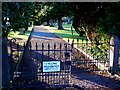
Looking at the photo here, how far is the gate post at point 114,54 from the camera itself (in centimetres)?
934

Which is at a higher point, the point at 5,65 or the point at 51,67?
the point at 5,65

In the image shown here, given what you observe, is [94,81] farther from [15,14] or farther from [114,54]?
[15,14]

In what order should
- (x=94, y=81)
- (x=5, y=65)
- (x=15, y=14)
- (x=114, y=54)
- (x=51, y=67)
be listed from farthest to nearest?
(x=114, y=54)
(x=94, y=81)
(x=51, y=67)
(x=15, y=14)
(x=5, y=65)

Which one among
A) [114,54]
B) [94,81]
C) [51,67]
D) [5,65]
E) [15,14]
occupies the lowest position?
[94,81]

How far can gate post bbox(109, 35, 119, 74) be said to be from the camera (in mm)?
9341

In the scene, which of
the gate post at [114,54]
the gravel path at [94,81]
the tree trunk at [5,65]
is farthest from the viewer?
the gate post at [114,54]

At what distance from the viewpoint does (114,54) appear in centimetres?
944

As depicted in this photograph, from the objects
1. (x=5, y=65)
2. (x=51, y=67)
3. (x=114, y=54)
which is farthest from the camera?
(x=114, y=54)

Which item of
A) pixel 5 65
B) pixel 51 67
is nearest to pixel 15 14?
pixel 5 65

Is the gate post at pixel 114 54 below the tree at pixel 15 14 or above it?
below

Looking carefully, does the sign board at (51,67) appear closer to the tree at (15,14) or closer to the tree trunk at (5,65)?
the tree trunk at (5,65)

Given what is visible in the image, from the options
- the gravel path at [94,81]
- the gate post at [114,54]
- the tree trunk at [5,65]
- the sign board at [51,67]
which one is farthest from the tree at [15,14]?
the gate post at [114,54]

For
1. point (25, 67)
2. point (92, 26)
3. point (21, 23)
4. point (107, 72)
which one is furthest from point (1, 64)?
point (92, 26)

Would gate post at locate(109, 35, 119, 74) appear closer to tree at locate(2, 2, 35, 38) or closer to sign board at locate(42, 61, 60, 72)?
sign board at locate(42, 61, 60, 72)
